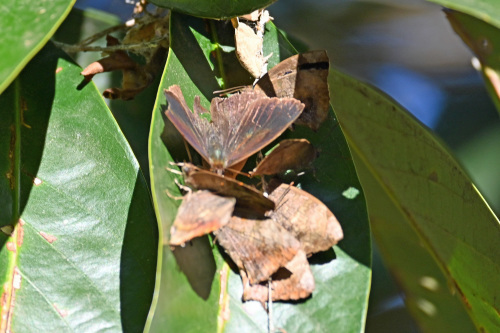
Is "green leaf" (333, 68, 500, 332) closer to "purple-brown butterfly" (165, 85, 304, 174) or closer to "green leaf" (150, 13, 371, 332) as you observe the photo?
"green leaf" (150, 13, 371, 332)

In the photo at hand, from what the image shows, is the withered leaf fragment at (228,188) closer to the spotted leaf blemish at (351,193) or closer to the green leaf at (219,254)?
the green leaf at (219,254)

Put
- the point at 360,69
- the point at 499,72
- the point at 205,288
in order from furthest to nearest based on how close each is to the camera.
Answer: the point at 360,69, the point at 499,72, the point at 205,288

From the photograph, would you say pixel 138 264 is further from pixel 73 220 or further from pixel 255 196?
pixel 255 196

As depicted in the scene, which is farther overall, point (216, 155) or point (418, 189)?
point (418, 189)

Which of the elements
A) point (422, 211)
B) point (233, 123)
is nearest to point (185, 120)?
point (233, 123)

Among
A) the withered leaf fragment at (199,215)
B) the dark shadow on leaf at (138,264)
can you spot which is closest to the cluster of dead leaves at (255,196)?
the withered leaf fragment at (199,215)

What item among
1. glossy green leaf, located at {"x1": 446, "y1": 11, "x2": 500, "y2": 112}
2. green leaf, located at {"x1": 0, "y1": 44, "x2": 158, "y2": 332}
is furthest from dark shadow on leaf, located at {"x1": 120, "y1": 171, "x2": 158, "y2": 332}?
glossy green leaf, located at {"x1": 446, "y1": 11, "x2": 500, "y2": 112}

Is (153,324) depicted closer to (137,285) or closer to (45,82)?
(137,285)

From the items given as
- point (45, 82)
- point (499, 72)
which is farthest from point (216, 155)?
point (499, 72)
